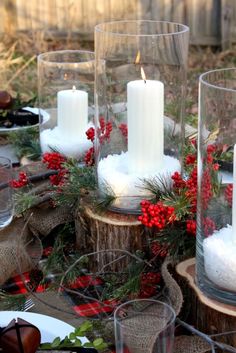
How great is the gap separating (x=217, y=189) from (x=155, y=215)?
14cm

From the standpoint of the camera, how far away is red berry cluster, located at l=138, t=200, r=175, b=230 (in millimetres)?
1120

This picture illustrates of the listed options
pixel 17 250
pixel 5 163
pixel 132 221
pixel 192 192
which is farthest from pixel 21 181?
pixel 192 192

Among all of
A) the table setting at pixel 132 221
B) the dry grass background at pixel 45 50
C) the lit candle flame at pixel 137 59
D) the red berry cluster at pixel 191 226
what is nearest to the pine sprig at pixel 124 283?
the table setting at pixel 132 221

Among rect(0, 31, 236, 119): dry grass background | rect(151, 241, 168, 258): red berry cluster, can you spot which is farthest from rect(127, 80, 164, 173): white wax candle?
rect(0, 31, 236, 119): dry grass background

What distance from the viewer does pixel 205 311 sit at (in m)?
1.03

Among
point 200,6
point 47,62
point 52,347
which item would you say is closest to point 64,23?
point 200,6

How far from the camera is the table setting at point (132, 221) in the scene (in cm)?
97

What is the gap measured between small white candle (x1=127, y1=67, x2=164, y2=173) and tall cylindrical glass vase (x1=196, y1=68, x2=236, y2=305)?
7.5 inches

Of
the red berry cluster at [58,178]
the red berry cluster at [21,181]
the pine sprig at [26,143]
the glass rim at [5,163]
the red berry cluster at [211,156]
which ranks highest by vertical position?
the red berry cluster at [211,156]

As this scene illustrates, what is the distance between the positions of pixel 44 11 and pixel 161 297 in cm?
448

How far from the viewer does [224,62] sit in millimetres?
4938

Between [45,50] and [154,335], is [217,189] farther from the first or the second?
[45,50]

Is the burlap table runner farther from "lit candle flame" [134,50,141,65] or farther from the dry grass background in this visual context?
the dry grass background

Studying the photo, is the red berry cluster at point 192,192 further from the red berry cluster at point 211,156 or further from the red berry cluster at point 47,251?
the red berry cluster at point 47,251
